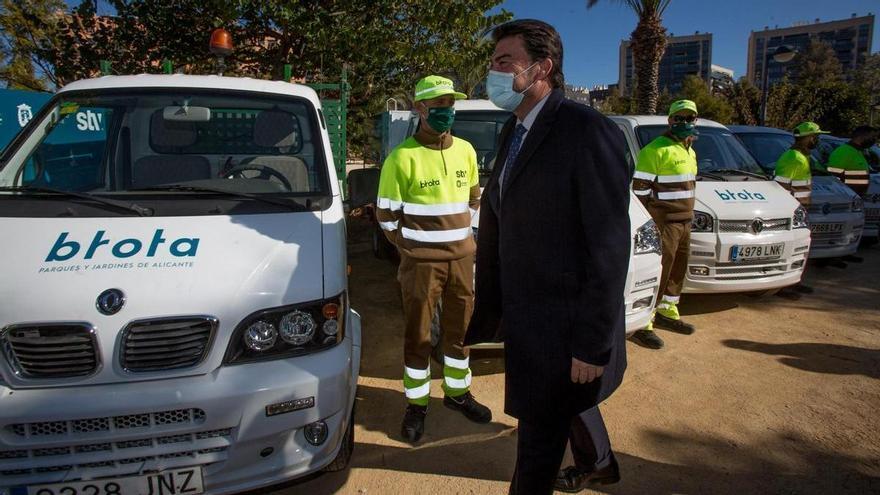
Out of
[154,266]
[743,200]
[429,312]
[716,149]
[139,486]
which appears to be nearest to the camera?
[139,486]

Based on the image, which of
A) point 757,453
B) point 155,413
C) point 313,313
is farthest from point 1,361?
point 757,453

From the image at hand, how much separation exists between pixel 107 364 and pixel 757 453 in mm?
3277

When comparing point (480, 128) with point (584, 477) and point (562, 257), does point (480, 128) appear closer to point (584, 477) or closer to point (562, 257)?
point (584, 477)

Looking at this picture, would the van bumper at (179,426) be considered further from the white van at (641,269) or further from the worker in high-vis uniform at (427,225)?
the white van at (641,269)

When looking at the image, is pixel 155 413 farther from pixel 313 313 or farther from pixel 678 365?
pixel 678 365

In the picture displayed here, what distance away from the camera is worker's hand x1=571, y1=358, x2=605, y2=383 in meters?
1.77

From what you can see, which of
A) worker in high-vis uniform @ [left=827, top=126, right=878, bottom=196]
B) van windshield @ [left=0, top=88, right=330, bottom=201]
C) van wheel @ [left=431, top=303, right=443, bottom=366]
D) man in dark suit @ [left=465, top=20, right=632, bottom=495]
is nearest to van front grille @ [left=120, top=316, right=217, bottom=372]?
van windshield @ [left=0, top=88, right=330, bottom=201]

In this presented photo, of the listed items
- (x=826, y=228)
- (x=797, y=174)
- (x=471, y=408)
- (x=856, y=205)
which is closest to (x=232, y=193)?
(x=471, y=408)

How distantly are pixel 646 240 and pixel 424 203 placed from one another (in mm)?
1934

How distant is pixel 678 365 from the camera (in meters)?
4.23

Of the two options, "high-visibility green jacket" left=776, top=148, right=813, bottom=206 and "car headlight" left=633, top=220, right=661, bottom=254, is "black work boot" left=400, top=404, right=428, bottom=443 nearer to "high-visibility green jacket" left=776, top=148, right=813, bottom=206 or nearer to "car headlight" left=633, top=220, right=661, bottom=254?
"car headlight" left=633, top=220, right=661, bottom=254

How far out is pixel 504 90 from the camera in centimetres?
200

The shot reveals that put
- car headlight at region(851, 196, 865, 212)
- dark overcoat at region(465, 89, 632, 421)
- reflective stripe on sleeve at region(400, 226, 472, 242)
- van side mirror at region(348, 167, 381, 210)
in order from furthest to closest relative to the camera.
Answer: car headlight at region(851, 196, 865, 212) < van side mirror at region(348, 167, 381, 210) < reflective stripe on sleeve at region(400, 226, 472, 242) < dark overcoat at region(465, 89, 632, 421)

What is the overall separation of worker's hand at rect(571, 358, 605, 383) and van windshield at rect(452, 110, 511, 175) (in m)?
3.74
